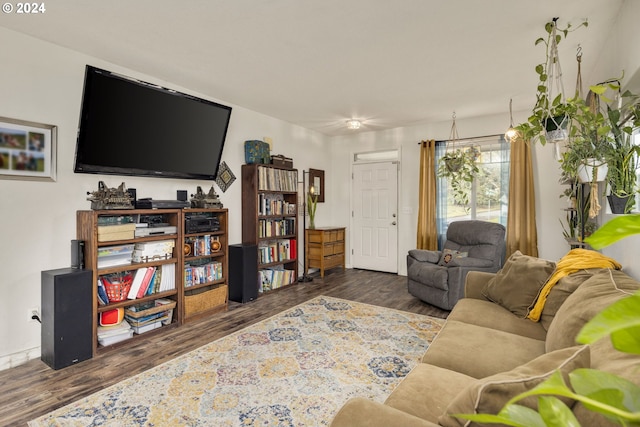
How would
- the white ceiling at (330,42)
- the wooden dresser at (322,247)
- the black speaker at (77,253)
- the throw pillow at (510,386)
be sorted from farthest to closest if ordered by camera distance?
the wooden dresser at (322,247)
the black speaker at (77,253)
the white ceiling at (330,42)
the throw pillow at (510,386)

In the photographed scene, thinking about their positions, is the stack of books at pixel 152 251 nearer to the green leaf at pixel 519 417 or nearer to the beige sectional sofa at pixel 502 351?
the beige sectional sofa at pixel 502 351

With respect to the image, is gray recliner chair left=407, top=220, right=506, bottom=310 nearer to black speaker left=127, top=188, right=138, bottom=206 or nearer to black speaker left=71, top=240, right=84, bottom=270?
black speaker left=127, top=188, right=138, bottom=206

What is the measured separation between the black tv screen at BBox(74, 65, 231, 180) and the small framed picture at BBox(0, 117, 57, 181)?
192 mm

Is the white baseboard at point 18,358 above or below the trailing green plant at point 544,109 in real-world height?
below

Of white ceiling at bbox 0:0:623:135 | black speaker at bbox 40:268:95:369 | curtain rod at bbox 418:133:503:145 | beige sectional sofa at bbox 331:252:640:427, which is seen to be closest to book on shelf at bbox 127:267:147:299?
black speaker at bbox 40:268:95:369

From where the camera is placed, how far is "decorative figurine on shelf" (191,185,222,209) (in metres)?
3.79

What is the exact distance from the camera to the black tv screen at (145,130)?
2854 millimetres

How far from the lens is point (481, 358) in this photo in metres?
1.71

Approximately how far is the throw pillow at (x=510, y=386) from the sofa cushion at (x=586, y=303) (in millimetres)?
547

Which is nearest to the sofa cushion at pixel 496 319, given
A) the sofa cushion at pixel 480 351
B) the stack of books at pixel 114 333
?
the sofa cushion at pixel 480 351

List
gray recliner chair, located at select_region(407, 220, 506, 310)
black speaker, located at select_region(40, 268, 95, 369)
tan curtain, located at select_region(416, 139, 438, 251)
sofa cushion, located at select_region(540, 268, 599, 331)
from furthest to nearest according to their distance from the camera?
tan curtain, located at select_region(416, 139, 438, 251) → gray recliner chair, located at select_region(407, 220, 506, 310) → black speaker, located at select_region(40, 268, 95, 369) → sofa cushion, located at select_region(540, 268, 599, 331)

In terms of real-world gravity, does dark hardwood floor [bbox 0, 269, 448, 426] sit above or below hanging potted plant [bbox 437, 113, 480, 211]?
below

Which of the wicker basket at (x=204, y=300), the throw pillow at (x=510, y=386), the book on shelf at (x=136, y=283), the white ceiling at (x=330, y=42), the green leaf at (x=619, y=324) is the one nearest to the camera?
the green leaf at (x=619, y=324)

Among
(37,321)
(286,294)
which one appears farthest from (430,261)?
(37,321)
